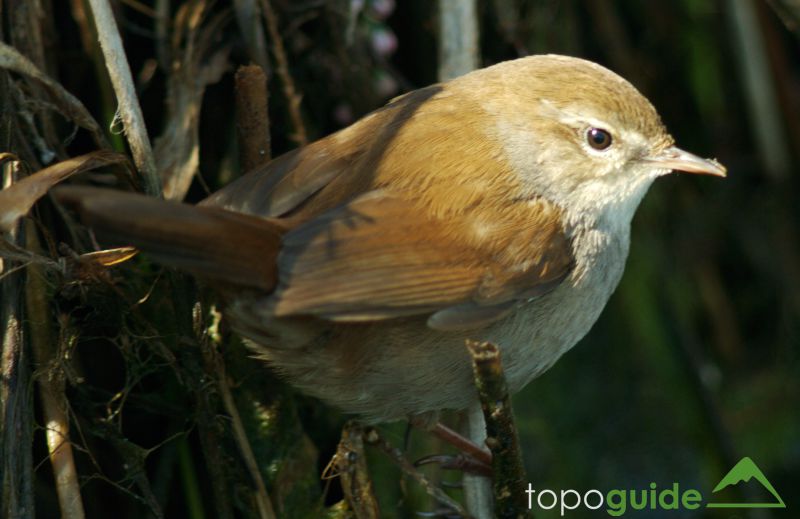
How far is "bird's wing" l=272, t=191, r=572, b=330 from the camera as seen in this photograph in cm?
230

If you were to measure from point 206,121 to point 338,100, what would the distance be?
45cm

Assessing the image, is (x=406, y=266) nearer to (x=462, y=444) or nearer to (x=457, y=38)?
(x=462, y=444)

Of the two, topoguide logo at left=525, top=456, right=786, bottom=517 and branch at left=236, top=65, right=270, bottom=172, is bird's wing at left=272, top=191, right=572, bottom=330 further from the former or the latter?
topoguide logo at left=525, top=456, right=786, bottom=517

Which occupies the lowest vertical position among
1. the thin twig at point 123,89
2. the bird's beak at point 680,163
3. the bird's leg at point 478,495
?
the bird's leg at point 478,495

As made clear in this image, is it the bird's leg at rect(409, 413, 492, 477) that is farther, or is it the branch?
the bird's leg at rect(409, 413, 492, 477)

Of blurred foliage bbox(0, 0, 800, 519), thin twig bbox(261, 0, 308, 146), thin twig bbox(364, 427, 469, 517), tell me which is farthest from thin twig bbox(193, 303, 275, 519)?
thin twig bbox(261, 0, 308, 146)

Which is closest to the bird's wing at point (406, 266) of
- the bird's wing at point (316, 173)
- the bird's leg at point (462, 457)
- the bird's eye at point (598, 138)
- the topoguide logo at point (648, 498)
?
the bird's wing at point (316, 173)

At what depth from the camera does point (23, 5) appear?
2.74m

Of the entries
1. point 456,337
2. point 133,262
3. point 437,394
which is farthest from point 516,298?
point 133,262

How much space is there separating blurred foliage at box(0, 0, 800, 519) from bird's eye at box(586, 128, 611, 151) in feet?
3.08

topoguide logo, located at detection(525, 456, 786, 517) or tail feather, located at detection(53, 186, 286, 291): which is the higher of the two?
tail feather, located at detection(53, 186, 286, 291)

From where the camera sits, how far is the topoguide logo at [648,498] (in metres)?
3.56

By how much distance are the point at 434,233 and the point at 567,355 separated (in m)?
1.69

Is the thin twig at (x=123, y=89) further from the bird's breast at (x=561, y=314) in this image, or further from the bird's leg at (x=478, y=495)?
the bird's leg at (x=478, y=495)
